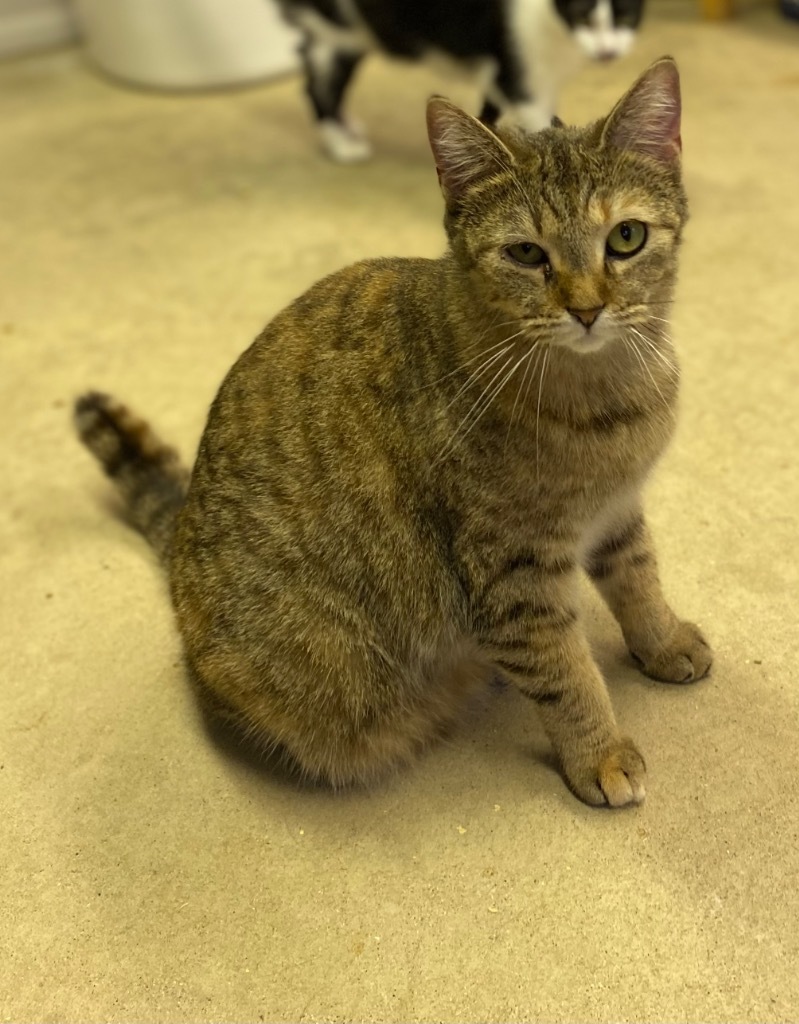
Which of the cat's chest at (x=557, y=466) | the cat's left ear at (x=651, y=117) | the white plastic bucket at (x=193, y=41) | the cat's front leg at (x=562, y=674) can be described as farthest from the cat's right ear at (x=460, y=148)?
the white plastic bucket at (x=193, y=41)

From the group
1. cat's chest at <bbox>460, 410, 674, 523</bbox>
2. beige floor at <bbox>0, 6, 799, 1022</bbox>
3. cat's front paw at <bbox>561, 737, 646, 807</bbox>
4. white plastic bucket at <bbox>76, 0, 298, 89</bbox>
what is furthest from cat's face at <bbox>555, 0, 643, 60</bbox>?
cat's front paw at <bbox>561, 737, 646, 807</bbox>

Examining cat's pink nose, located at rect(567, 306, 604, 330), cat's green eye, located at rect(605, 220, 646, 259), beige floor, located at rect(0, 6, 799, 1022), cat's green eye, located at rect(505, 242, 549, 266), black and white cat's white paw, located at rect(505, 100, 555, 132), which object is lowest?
beige floor, located at rect(0, 6, 799, 1022)

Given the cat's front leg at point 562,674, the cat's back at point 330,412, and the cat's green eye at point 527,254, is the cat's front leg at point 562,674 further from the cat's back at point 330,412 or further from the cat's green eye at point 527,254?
the cat's green eye at point 527,254

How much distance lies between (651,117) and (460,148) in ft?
0.72

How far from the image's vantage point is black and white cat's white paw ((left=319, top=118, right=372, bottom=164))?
9.82ft

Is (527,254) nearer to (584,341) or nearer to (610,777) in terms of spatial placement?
(584,341)

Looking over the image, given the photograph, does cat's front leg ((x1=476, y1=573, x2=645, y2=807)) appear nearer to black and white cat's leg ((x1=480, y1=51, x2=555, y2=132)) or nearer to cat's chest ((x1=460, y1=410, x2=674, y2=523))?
cat's chest ((x1=460, y1=410, x2=674, y2=523))

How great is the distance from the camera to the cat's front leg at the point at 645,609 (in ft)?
4.42

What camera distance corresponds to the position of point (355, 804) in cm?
132

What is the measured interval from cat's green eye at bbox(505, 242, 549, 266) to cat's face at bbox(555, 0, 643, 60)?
69.5 inches

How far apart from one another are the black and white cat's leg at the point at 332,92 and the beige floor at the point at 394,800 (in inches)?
35.3

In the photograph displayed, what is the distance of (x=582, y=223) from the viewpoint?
101 centimetres

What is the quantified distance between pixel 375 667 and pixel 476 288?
1.70 ft

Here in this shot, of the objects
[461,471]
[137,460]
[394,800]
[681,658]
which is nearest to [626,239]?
[461,471]
